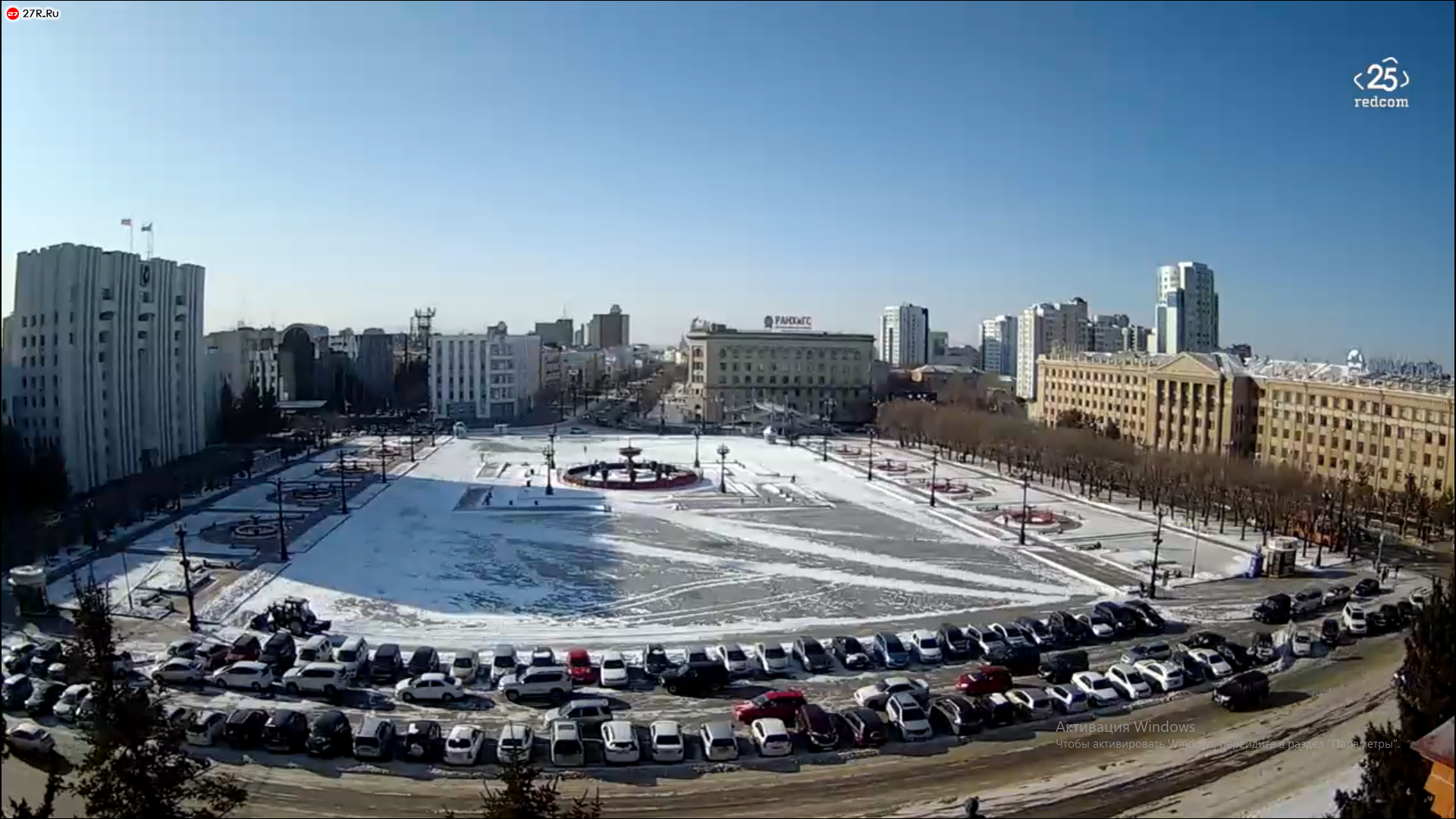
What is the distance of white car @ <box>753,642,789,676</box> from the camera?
24.9 ft

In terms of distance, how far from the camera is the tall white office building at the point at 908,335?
5756 centimetres

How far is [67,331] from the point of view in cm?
1058

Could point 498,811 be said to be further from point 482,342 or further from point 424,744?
point 482,342

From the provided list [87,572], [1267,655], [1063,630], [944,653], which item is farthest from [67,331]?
[1267,655]

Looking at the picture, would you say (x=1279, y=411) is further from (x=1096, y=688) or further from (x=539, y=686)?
(x=539, y=686)

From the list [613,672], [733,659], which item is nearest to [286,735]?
[613,672]

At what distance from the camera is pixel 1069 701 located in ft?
22.7

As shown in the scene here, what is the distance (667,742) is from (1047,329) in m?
42.2

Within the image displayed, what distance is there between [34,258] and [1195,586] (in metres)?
11.8

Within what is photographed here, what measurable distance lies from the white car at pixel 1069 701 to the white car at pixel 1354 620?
12.6 feet

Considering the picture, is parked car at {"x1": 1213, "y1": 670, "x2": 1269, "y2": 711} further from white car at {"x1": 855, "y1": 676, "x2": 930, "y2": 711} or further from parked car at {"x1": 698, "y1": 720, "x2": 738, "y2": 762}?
parked car at {"x1": 698, "y1": 720, "x2": 738, "y2": 762}

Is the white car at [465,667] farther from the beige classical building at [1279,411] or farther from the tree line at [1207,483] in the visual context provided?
the beige classical building at [1279,411]

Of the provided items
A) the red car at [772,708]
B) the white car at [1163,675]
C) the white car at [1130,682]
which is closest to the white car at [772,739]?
the red car at [772,708]

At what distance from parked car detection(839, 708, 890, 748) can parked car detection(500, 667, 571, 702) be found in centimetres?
214
